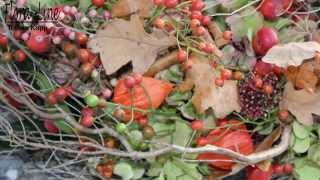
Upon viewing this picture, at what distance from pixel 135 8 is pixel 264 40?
0.25m

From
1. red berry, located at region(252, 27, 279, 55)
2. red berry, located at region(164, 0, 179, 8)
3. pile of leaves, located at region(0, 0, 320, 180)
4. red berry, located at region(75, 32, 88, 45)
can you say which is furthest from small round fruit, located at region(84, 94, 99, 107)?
red berry, located at region(252, 27, 279, 55)

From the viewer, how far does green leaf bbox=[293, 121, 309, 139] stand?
1177 millimetres

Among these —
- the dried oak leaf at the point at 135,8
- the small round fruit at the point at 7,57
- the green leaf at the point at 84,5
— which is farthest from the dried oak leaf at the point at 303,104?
the small round fruit at the point at 7,57

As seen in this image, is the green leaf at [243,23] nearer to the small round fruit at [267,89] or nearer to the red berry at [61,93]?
the small round fruit at [267,89]

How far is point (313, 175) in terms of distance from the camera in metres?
1.19

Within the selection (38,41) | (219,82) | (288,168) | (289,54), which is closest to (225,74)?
(219,82)

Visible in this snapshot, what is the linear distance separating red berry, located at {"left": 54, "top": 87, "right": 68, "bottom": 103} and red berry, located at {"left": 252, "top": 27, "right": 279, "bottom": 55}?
1.21 ft

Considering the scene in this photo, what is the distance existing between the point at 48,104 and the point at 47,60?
95 mm

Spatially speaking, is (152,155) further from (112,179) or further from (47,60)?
(47,60)

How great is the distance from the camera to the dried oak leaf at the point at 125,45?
115 cm

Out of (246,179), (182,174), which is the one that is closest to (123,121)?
(182,174)

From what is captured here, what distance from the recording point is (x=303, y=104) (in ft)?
3.87

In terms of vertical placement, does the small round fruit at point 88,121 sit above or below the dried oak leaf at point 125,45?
below

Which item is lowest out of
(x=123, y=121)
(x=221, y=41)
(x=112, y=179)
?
(x=112, y=179)
